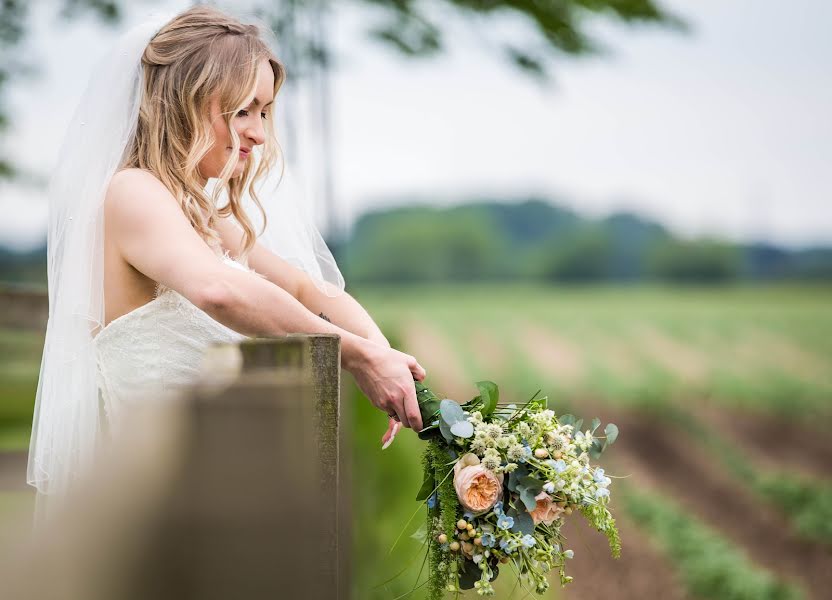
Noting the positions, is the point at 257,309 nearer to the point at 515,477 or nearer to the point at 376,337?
the point at 376,337

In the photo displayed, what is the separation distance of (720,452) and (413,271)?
15.6m

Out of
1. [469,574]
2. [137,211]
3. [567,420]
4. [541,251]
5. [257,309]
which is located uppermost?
[137,211]

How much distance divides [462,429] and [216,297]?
0.61 meters

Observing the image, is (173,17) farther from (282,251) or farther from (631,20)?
(631,20)

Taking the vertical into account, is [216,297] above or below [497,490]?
above

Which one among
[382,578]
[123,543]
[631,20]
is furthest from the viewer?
[631,20]

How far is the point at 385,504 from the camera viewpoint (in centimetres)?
500

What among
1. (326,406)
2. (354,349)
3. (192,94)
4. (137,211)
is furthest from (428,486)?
(192,94)

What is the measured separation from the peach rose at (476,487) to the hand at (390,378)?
166 millimetres

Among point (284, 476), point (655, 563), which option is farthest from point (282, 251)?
point (655, 563)

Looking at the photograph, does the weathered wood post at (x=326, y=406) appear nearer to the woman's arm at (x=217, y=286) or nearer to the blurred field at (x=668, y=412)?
the woman's arm at (x=217, y=286)

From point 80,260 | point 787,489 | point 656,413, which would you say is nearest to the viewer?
point 80,260

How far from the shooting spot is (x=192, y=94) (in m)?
2.25

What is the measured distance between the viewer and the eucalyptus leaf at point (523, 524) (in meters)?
2.09
